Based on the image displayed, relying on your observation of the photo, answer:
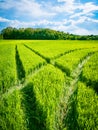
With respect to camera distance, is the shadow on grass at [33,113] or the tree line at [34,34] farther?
the tree line at [34,34]

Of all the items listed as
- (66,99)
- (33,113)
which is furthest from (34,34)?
(33,113)

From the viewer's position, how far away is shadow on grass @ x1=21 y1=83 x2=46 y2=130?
21.4ft

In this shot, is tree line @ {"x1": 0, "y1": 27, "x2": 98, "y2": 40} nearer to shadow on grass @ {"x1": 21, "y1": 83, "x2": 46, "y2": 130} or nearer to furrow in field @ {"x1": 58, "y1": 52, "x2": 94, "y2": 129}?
furrow in field @ {"x1": 58, "y1": 52, "x2": 94, "y2": 129}

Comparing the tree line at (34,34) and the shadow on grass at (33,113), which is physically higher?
the tree line at (34,34)

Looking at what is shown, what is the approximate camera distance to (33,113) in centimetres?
721

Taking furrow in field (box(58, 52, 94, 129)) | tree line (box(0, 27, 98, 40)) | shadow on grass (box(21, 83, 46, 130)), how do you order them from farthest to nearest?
tree line (box(0, 27, 98, 40)), furrow in field (box(58, 52, 94, 129)), shadow on grass (box(21, 83, 46, 130))

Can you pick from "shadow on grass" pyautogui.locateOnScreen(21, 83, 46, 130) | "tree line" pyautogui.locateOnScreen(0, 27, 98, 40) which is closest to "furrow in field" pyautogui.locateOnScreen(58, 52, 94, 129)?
"shadow on grass" pyautogui.locateOnScreen(21, 83, 46, 130)

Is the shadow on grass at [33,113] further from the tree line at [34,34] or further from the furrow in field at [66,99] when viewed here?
the tree line at [34,34]

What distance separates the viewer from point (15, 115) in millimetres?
6863

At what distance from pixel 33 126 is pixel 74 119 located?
1.22 meters

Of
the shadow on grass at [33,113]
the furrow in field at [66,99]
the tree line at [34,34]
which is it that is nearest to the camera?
the shadow on grass at [33,113]

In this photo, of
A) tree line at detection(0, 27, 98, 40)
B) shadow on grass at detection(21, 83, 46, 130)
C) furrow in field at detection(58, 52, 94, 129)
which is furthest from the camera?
tree line at detection(0, 27, 98, 40)

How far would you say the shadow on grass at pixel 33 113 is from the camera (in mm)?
6531

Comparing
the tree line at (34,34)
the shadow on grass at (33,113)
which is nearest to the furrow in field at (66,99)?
the shadow on grass at (33,113)
